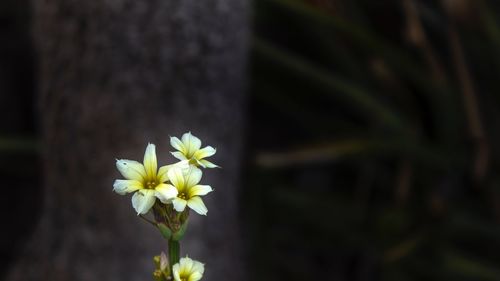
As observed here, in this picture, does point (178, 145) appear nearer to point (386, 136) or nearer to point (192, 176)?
point (192, 176)

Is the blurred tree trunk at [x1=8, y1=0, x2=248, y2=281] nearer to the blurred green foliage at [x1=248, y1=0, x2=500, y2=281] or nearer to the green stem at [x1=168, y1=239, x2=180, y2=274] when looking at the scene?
the blurred green foliage at [x1=248, y1=0, x2=500, y2=281]

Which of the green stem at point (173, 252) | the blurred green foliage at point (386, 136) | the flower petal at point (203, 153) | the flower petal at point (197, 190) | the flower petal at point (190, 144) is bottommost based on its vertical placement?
the green stem at point (173, 252)

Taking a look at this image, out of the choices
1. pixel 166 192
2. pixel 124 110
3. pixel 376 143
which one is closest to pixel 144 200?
pixel 166 192

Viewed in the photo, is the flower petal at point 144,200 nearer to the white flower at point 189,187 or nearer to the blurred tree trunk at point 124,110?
the white flower at point 189,187

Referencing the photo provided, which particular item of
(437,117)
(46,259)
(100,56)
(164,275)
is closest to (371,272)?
(437,117)

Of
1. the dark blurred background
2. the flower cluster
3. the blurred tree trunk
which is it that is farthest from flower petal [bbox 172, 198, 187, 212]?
the dark blurred background

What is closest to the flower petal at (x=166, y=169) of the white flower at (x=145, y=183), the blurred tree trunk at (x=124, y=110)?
the white flower at (x=145, y=183)

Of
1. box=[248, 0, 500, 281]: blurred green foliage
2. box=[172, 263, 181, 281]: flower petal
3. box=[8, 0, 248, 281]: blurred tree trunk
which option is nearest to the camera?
box=[172, 263, 181, 281]: flower petal
